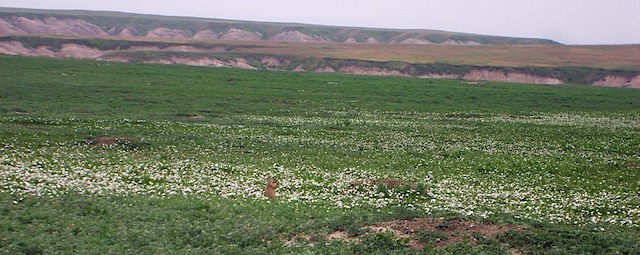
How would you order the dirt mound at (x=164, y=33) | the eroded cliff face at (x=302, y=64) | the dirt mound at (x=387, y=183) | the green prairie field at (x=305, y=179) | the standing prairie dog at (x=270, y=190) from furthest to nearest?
the dirt mound at (x=164, y=33) < the eroded cliff face at (x=302, y=64) < the dirt mound at (x=387, y=183) < the standing prairie dog at (x=270, y=190) < the green prairie field at (x=305, y=179)

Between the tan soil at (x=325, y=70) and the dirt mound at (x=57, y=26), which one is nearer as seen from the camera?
the tan soil at (x=325, y=70)

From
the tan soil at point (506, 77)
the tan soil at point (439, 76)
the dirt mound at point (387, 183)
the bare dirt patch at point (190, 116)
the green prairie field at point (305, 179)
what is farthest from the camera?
the tan soil at point (439, 76)

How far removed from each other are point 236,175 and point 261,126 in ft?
51.8

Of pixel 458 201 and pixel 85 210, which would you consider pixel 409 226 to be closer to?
pixel 458 201

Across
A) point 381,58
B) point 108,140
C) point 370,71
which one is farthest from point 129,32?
point 108,140

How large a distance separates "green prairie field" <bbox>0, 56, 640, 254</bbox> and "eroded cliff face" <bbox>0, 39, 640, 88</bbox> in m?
54.9

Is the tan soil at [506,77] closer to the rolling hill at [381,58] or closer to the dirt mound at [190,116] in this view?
the rolling hill at [381,58]

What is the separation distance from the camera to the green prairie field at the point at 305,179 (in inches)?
563

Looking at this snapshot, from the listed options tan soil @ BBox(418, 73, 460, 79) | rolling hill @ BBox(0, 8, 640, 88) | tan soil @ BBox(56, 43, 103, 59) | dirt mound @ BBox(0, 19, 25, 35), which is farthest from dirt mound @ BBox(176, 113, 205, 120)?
dirt mound @ BBox(0, 19, 25, 35)

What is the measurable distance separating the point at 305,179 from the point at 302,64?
3529 inches

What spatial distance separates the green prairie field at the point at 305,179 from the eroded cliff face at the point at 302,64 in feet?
180

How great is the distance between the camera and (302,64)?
4343 inches

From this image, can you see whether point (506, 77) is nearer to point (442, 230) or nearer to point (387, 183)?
point (387, 183)

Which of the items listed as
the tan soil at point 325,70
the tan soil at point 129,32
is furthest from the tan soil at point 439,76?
the tan soil at point 129,32
